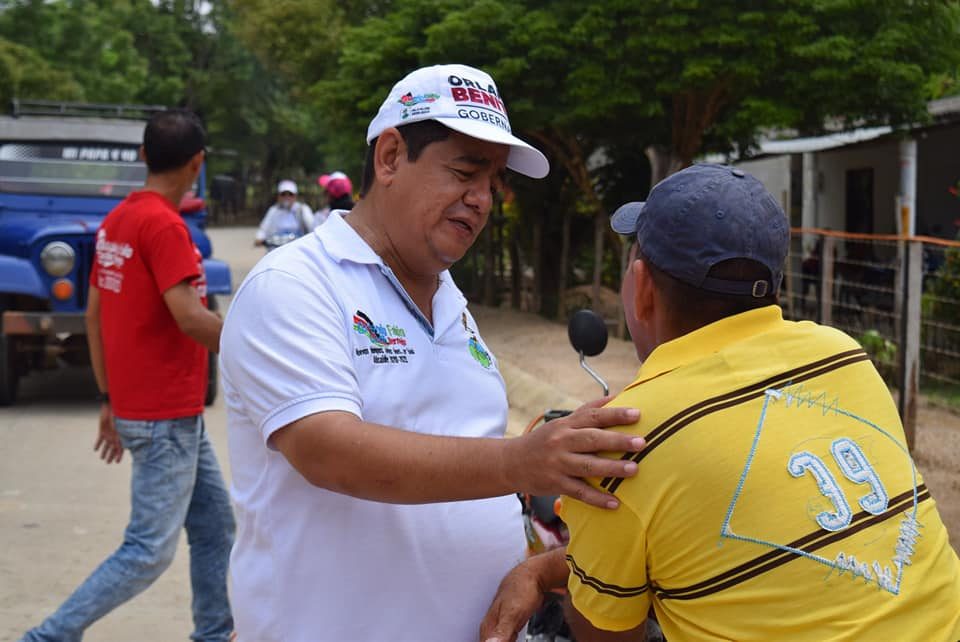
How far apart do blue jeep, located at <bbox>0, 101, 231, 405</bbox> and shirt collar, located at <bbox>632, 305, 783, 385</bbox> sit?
813cm

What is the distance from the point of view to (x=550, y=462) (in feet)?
5.71

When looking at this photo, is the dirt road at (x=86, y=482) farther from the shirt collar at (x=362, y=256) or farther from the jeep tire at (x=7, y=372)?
the shirt collar at (x=362, y=256)

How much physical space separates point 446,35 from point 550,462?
11.6m

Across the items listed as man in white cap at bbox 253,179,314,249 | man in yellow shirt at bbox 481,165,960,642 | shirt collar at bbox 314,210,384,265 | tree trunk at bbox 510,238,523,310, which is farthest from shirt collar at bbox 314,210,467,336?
tree trunk at bbox 510,238,523,310

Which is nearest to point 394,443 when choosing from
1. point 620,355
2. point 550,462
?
point 550,462

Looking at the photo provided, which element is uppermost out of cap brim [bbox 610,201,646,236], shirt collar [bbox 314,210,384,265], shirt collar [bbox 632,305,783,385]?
cap brim [bbox 610,201,646,236]

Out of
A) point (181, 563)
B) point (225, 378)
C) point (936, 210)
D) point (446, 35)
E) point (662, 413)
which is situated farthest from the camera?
point (936, 210)

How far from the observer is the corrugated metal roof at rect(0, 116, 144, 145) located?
11453 mm

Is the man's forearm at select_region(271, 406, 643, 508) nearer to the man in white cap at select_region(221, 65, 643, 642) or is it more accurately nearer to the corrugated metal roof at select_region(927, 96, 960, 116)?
the man in white cap at select_region(221, 65, 643, 642)

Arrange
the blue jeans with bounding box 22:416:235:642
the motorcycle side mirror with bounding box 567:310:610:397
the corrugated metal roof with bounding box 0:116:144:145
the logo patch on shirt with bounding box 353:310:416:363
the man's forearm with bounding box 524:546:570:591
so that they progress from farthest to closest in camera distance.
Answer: the corrugated metal roof with bounding box 0:116:144:145
the blue jeans with bounding box 22:416:235:642
the motorcycle side mirror with bounding box 567:310:610:397
the man's forearm with bounding box 524:546:570:591
the logo patch on shirt with bounding box 353:310:416:363

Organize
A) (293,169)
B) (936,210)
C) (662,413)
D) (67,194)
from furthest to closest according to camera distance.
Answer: (293,169), (936,210), (67,194), (662,413)

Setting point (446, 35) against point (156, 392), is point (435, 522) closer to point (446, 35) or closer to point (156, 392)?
point (156, 392)

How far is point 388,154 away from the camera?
7.19ft

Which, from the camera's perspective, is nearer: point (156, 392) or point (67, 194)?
point (156, 392)
